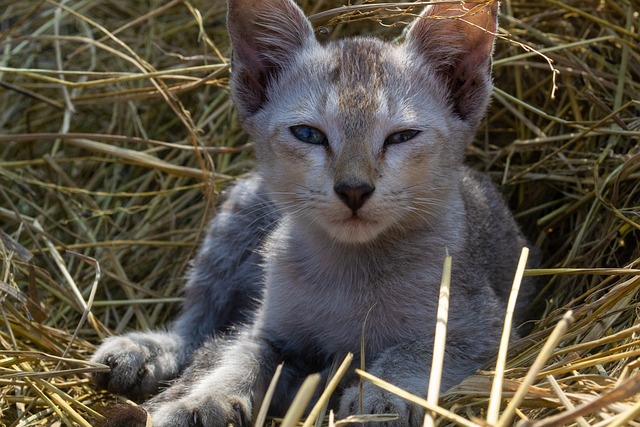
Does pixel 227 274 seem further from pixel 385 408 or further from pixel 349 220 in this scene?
pixel 385 408

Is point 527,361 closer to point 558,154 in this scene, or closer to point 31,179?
point 558,154

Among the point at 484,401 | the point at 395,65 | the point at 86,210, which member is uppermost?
the point at 395,65

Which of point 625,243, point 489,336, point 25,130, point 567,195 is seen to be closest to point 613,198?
point 625,243

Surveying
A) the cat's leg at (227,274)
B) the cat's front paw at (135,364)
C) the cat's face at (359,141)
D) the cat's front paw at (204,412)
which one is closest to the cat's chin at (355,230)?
the cat's face at (359,141)

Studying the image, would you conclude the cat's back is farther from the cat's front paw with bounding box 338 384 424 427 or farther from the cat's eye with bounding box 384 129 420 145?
the cat's front paw with bounding box 338 384 424 427

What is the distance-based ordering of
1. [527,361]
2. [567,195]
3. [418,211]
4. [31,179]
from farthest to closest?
[31,179] → [567,195] → [418,211] → [527,361]

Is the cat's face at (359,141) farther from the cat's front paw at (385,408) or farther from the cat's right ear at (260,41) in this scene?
the cat's front paw at (385,408)

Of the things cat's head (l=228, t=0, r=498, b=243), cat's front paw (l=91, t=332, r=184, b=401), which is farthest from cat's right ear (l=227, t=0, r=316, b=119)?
cat's front paw (l=91, t=332, r=184, b=401)
